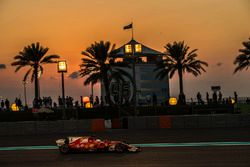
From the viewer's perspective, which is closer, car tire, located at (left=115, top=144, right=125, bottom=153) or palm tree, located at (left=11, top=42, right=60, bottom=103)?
car tire, located at (left=115, top=144, right=125, bottom=153)

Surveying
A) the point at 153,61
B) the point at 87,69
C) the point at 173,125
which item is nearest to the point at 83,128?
the point at 173,125

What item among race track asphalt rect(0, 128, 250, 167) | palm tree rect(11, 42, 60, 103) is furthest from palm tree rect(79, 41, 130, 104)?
race track asphalt rect(0, 128, 250, 167)

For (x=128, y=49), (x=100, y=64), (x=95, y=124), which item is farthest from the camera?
(x=100, y=64)

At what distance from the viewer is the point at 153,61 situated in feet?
238

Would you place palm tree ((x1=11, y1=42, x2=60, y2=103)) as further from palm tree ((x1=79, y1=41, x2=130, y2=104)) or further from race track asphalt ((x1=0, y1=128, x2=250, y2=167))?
race track asphalt ((x1=0, y1=128, x2=250, y2=167))

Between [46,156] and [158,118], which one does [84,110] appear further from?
[46,156]

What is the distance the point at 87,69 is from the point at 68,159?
33.4 metres

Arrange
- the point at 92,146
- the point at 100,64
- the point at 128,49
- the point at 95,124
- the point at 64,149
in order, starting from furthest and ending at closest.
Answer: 1. the point at 100,64
2. the point at 128,49
3. the point at 95,124
4. the point at 64,149
5. the point at 92,146

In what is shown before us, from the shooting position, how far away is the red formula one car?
12992 millimetres

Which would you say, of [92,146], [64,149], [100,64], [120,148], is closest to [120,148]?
[120,148]

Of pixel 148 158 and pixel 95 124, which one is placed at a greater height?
pixel 95 124

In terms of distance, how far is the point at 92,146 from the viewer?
43.4 feet

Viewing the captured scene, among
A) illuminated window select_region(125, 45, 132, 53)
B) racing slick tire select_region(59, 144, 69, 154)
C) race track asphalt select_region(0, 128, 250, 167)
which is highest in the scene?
illuminated window select_region(125, 45, 132, 53)

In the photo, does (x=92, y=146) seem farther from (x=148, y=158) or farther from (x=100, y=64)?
(x=100, y=64)
